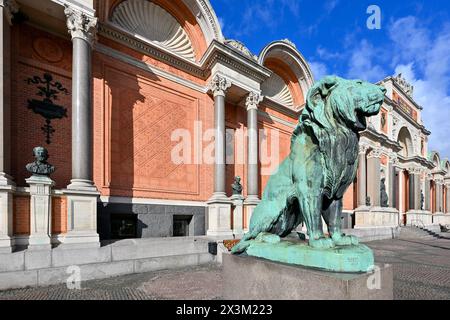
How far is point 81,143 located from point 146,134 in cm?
326

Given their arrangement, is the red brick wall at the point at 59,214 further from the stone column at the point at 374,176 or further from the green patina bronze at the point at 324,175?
the stone column at the point at 374,176

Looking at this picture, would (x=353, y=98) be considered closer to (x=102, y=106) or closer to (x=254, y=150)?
(x=102, y=106)

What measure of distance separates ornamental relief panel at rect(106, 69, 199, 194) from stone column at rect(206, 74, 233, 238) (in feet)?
4.11

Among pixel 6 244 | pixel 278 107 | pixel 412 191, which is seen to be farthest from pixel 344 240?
pixel 412 191

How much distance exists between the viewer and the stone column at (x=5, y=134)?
5789 mm

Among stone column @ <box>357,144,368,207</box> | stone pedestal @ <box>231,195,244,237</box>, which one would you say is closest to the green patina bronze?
stone pedestal @ <box>231,195,244,237</box>

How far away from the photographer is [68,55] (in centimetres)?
897

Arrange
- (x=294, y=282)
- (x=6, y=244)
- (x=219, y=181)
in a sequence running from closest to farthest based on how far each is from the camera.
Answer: (x=294, y=282)
(x=6, y=244)
(x=219, y=181)

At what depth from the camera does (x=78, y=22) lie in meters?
7.58

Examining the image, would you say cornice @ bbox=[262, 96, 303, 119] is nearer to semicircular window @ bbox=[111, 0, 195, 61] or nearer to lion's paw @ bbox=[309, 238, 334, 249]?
semicircular window @ bbox=[111, 0, 195, 61]

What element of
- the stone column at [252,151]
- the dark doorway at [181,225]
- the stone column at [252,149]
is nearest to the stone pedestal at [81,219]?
the dark doorway at [181,225]

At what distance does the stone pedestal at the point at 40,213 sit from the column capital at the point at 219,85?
7.57 meters

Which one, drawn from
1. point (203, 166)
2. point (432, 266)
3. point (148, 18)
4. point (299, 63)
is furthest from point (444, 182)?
point (148, 18)

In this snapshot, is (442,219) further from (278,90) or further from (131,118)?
(131,118)
